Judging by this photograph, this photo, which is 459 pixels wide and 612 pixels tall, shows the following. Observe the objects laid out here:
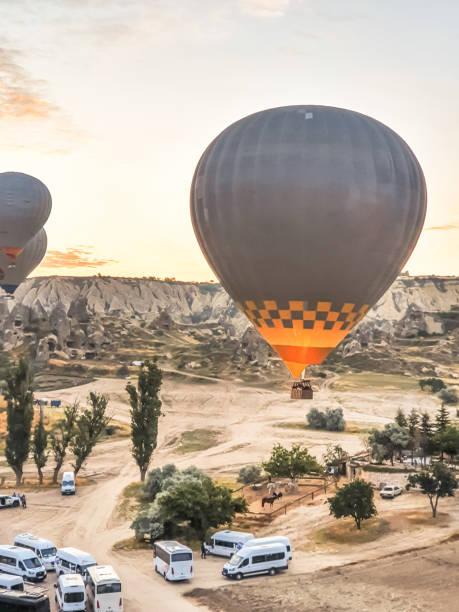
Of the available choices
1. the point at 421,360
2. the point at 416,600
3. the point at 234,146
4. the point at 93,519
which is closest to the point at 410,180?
the point at 234,146

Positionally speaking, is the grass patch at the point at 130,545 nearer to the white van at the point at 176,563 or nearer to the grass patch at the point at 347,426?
the white van at the point at 176,563

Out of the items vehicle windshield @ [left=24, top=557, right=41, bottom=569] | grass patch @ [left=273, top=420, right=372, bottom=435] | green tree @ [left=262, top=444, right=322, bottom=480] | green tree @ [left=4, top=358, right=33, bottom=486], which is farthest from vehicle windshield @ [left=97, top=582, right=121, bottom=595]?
grass patch @ [left=273, top=420, right=372, bottom=435]

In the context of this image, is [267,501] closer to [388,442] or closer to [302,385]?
[302,385]

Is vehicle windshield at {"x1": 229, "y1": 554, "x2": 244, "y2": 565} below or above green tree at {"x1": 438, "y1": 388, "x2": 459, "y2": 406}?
above

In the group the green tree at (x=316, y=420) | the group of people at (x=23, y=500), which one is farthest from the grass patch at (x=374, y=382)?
the group of people at (x=23, y=500)

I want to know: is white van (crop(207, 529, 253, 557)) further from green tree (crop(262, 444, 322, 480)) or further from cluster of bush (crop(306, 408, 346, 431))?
cluster of bush (crop(306, 408, 346, 431))
